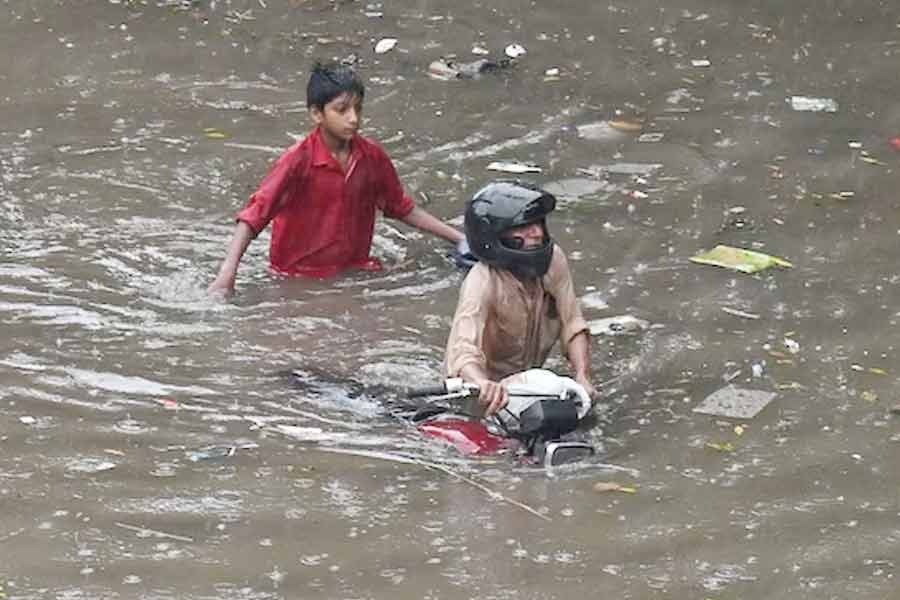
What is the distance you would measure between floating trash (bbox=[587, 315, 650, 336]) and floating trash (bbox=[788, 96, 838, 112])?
292 centimetres

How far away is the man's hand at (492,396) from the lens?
541 centimetres

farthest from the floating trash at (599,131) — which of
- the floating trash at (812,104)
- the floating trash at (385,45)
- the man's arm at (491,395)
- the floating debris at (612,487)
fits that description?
the floating debris at (612,487)

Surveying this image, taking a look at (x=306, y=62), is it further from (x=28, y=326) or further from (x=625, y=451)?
(x=625, y=451)

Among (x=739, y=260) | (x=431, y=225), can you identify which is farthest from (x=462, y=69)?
(x=739, y=260)

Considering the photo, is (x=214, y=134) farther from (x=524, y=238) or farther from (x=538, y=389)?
(x=538, y=389)

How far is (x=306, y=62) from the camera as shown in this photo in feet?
34.5

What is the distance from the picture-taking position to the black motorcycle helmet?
564 centimetres

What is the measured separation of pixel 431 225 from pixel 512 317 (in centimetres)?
153

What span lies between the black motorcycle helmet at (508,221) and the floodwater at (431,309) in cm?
59

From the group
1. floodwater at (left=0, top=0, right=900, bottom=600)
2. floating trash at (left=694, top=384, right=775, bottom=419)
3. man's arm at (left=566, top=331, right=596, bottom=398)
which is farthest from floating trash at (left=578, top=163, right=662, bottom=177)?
man's arm at (left=566, top=331, right=596, bottom=398)

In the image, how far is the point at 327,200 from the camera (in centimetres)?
726

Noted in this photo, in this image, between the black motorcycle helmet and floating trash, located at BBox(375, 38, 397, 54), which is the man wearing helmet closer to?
the black motorcycle helmet

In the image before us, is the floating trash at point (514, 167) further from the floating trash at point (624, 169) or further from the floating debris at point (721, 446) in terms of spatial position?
the floating debris at point (721, 446)

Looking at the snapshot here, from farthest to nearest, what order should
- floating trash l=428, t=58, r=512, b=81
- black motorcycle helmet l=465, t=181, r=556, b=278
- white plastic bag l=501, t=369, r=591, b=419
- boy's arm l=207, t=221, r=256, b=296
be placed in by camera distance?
floating trash l=428, t=58, r=512, b=81 < boy's arm l=207, t=221, r=256, b=296 < black motorcycle helmet l=465, t=181, r=556, b=278 < white plastic bag l=501, t=369, r=591, b=419
